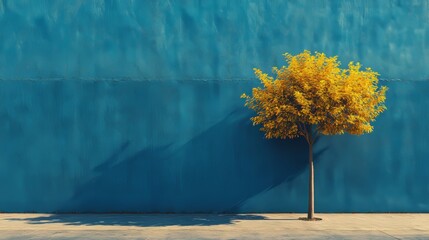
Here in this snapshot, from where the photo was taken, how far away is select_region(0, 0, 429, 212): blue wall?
57.3 feet

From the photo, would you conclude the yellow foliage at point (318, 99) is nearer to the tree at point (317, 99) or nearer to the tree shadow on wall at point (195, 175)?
the tree at point (317, 99)

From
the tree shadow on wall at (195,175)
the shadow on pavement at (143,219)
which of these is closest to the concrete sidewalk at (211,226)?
the shadow on pavement at (143,219)

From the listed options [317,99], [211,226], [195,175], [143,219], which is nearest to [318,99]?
[317,99]

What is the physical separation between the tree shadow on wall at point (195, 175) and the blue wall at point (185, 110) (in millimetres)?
33

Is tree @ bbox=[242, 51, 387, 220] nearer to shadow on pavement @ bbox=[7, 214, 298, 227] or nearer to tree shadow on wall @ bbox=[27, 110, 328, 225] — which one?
tree shadow on wall @ bbox=[27, 110, 328, 225]

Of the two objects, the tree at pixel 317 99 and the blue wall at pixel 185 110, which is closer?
the tree at pixel 317 99

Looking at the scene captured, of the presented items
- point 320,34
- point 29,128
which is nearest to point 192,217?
point 29,128

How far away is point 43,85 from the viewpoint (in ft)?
58.0

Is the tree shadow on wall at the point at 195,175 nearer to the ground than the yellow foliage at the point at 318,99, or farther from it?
nearer to the ground

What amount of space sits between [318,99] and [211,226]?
462 cm

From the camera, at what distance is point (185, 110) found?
17641 mm

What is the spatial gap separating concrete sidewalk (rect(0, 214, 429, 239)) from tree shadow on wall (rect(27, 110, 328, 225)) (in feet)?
1.81

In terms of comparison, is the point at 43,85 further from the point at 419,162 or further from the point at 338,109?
the point at 419,162

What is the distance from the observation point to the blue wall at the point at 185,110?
57.3 ft
